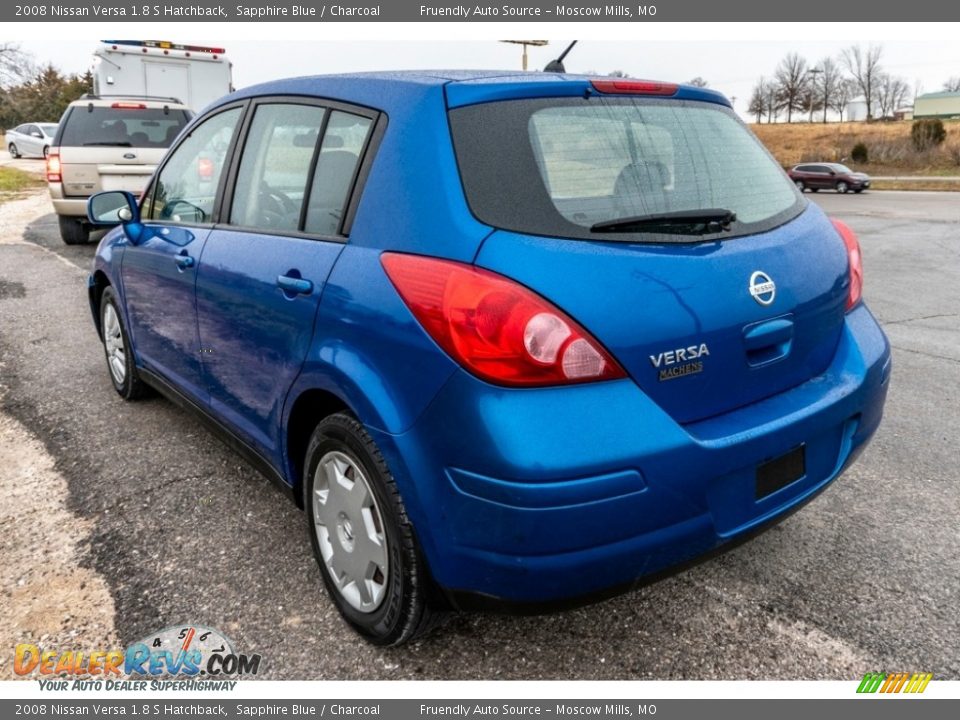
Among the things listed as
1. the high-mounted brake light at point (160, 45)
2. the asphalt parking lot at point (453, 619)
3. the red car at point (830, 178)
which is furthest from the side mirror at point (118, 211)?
the red car at point (830, 178)

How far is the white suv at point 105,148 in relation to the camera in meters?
10.1

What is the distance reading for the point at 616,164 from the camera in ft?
7.42

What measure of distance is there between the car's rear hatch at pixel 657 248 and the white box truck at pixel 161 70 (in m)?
14.4

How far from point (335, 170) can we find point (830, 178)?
114ft

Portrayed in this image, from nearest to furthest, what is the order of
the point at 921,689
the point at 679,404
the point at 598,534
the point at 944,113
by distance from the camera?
the point at 598,534, the point at 679,404, the point at 921,689, the point at 944,113

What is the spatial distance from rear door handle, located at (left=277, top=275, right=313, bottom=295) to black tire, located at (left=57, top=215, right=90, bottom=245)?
956 centimetres

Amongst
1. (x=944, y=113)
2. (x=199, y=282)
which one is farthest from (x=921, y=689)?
(x=944, y=113)

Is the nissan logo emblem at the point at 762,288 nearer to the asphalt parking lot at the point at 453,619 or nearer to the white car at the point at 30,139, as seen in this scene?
the asphalt parking lot at the point at 453,619

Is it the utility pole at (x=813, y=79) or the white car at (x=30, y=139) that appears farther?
the utility pole at (x=813, y=79)

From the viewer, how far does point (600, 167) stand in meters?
2.22

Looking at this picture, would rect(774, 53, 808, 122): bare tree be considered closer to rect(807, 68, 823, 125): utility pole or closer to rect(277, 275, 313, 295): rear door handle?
rect(807, 68, 823, 125): utility pole

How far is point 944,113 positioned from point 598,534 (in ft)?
325

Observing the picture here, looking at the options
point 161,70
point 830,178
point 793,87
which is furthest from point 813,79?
point 161,70
